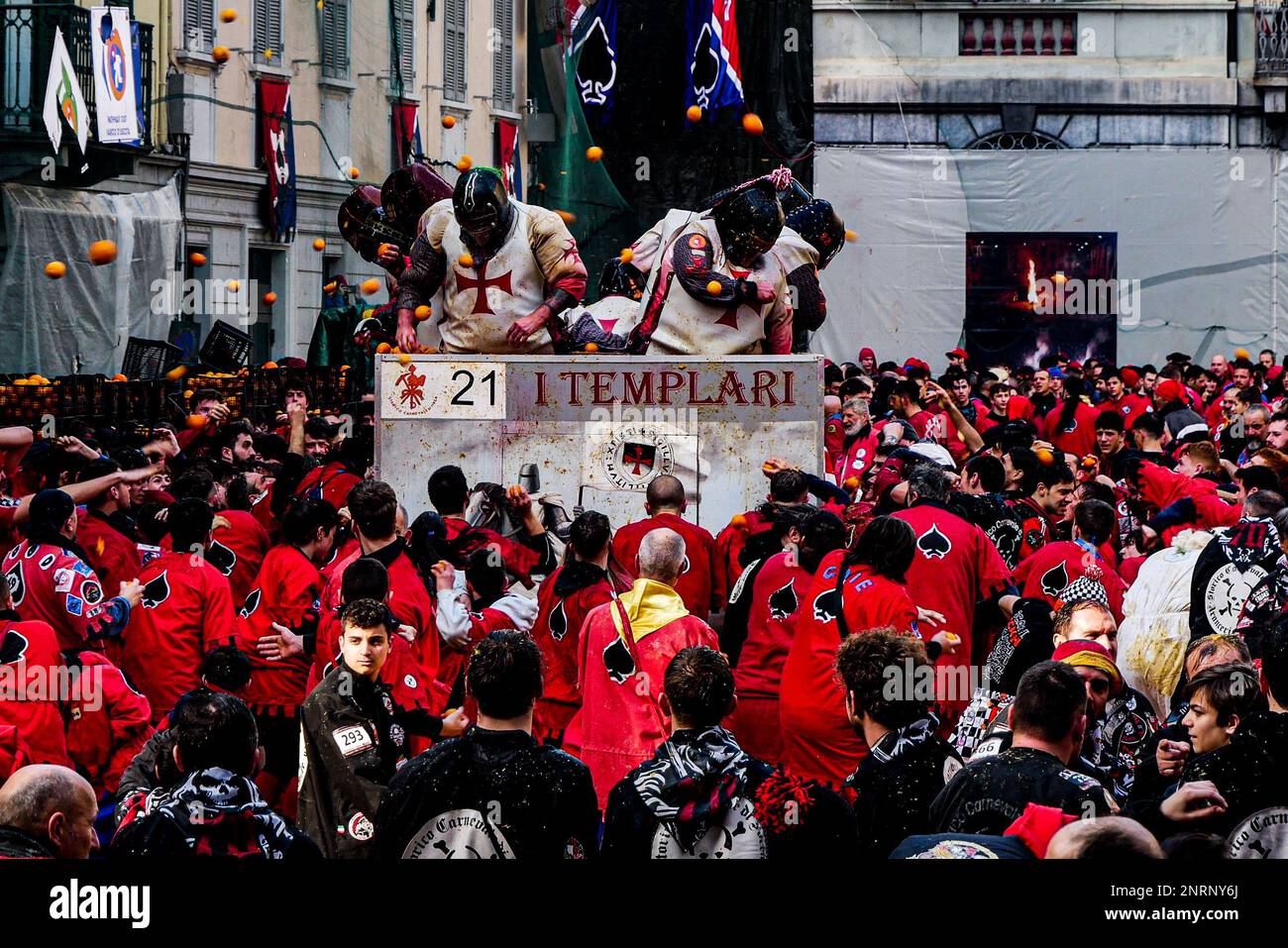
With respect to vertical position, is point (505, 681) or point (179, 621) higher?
point (505, 681)

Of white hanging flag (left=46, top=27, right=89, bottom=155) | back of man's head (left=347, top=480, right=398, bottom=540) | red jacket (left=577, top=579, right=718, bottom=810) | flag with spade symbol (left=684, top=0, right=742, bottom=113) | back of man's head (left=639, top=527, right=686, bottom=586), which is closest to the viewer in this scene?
red jacket (left=577, top=579, right=718, bottom=810)

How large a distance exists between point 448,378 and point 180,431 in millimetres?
3177

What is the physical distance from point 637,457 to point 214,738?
629 centimetres

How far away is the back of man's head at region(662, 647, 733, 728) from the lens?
16.2 ft

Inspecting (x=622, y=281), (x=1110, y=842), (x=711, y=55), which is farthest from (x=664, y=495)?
(x=711, y=55)

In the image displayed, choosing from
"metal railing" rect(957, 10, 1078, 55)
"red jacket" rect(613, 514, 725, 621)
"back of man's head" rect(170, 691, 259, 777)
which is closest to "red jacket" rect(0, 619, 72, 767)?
"back of man's head" rect(170, 691, 259, 777)

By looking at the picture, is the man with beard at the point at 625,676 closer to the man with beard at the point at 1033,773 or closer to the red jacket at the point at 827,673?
the red jacket at the point at 827,673

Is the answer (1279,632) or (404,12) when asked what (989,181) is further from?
(1279,632)

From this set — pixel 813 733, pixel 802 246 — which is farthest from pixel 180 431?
pixel 813 733

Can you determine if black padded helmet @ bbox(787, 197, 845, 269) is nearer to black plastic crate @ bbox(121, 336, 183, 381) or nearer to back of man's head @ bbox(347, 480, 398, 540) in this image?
back of man's head @ bbox(347, 480, 398, 540)

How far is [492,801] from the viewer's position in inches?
182

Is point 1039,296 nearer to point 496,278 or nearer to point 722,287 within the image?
point 722,287

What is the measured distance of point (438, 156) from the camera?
31.6m

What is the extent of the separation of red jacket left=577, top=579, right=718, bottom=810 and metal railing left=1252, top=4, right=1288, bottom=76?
87.0ft
